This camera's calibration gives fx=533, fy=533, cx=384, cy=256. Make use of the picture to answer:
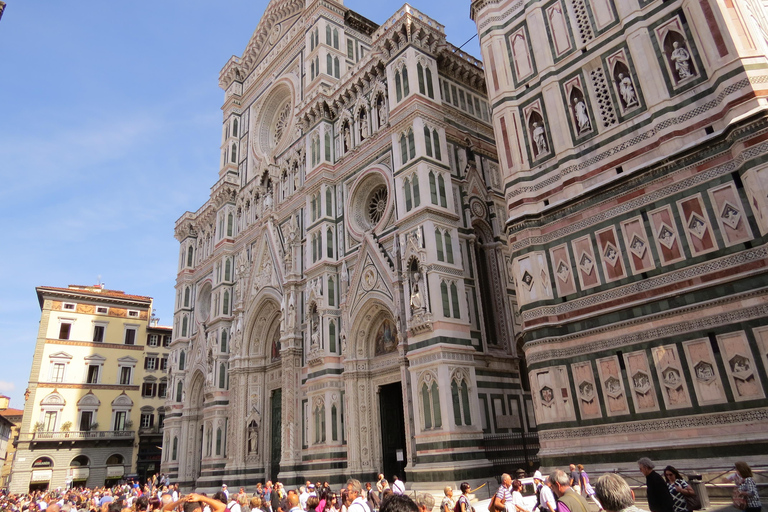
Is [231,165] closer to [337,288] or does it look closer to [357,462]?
[337,288]

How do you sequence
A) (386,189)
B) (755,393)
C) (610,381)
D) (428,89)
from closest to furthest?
(755,393)
(610,381)
(428,89)
(386,189)

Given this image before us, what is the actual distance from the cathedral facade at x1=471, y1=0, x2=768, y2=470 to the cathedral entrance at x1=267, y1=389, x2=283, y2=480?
16799 millimetres

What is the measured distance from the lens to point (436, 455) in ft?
56.7

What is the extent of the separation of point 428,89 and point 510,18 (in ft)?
15.7

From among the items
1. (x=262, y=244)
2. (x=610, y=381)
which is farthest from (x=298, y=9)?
(x=610, y=381)

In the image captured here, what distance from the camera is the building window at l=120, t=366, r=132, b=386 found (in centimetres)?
4809

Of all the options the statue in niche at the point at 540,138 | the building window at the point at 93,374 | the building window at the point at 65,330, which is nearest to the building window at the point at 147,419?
the building window at the point at 93,374

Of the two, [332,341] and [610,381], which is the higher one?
[332,341]

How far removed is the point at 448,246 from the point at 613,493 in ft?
53.1

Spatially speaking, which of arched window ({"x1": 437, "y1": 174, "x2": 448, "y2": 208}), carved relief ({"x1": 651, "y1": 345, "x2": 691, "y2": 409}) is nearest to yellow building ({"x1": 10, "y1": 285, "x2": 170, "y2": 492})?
arched window ({"x1": 437, "y1": 174, "x2": 448, "y2": 208})

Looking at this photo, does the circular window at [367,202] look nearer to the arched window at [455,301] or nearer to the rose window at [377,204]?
the rose window at [377,204]

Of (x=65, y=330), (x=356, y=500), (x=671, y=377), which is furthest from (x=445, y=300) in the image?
(x=65, y=330)

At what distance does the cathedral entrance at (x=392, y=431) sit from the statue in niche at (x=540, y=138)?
10649mm

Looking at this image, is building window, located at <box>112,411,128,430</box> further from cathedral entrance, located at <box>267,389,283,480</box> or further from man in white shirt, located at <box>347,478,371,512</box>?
man in white shirt, located at <box>347,478,371,512</box>
